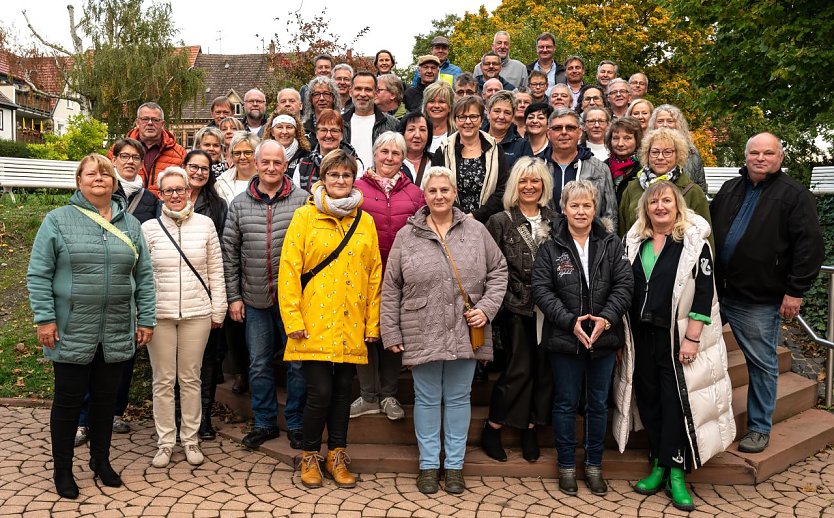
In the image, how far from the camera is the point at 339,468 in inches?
182

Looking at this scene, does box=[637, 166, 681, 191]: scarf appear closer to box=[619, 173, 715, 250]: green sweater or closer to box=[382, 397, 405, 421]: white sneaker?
box=[619, 173, 715, 250]: green sweater

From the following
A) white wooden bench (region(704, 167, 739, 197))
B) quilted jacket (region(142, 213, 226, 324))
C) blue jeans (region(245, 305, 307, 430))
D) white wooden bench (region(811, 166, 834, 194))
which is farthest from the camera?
white wooden bench (region(704, 167, 739, 197))

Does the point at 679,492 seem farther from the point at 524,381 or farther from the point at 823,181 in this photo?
the point at 823,181

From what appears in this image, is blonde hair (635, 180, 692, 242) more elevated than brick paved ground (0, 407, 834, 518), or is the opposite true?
blonde hair (635, 180, 692, 242)

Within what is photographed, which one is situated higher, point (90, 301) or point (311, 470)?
point (90, 301)

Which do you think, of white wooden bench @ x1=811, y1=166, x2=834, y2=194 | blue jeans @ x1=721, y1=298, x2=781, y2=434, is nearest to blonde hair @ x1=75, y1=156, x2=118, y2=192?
blue jeans @ x1=721, y1=298, x2=781, y2=434

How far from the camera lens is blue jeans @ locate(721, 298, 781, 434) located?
16.4ft

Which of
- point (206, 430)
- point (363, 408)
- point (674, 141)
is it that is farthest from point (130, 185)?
point (674, 141)

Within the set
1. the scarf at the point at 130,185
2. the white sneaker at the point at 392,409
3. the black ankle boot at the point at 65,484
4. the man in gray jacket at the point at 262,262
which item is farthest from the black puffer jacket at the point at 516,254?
the black ankle boot at the point at 65,484

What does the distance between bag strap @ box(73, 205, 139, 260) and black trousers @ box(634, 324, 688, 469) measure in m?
3.46

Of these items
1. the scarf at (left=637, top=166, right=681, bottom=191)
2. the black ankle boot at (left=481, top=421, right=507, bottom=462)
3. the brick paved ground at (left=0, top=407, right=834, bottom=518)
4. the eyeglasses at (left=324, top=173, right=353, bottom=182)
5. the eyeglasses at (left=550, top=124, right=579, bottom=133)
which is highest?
the eyeglasses at (left=550, top=124, right=579, bottom=133)

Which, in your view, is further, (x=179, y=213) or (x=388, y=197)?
(x=388, y=197)

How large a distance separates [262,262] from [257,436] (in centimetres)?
140

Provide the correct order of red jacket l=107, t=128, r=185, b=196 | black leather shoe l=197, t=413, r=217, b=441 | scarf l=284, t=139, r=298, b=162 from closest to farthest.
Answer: black leather shoe l=197, t=413, r=217, b=441
scarf l=284, t=139, r=298, b=162
red jacket l=107, t=128, r=185, b=196
